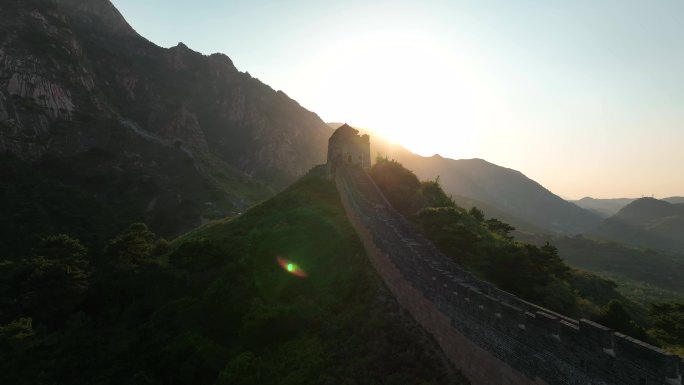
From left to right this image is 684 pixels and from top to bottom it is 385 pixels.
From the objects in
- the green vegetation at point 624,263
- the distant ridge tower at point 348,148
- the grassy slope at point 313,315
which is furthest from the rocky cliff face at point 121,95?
the green vegetation at point 624,263

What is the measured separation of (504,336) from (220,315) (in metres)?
17.8

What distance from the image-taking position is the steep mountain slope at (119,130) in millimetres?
87438

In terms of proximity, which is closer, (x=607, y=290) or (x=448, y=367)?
(x=448, y=367)

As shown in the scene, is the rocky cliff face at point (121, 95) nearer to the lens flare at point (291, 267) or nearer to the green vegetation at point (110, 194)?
the green vegetation at point (110, 194)

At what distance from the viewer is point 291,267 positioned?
26797 mm

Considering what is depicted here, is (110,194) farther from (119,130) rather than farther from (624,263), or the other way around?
(624,263)

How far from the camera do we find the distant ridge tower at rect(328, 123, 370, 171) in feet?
159

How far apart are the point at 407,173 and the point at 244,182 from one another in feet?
275

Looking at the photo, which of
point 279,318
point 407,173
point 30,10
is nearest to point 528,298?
point 279,318

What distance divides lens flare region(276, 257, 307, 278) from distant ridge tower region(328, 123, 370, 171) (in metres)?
21.2

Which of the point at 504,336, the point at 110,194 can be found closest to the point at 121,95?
the point at 110,194

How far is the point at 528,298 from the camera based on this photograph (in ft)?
85.3

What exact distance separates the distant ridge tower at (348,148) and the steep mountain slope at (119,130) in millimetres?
38072

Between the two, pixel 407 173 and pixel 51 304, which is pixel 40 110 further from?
pixel 407 173
